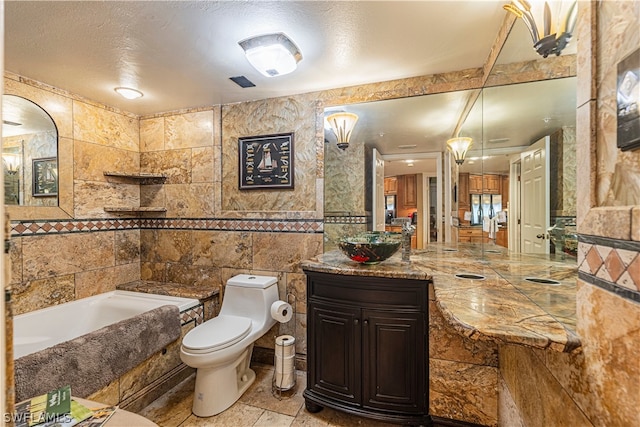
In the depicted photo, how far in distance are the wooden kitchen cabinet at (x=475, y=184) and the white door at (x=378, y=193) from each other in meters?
0.60

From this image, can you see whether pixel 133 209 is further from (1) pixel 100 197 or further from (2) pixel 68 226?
(2) pixel 68 226

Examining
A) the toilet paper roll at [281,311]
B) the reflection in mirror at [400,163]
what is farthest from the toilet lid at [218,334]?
the reflection in mirror at [400,163]

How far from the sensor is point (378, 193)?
216 cm

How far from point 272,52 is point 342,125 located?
2.65 feet

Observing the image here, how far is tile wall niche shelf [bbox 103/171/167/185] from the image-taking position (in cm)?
267

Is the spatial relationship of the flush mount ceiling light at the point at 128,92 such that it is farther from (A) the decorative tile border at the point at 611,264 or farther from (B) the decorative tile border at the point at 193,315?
(A) the decorative tile border at the point at 611,264

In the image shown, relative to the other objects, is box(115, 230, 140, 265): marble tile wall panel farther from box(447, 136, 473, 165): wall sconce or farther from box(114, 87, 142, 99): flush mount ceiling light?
box(447, 136, 473, 165): wall sconce

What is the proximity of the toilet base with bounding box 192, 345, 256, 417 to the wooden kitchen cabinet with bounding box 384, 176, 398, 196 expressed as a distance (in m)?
1.61

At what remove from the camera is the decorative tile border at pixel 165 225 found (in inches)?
85.9

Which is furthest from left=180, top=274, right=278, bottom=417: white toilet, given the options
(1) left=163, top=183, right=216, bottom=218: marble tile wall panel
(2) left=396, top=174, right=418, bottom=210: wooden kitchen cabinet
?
(2) left=396, top=174, right=418, bottom=210: wooden kitchen cabinet

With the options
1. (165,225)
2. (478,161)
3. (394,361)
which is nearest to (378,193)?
(478,161)

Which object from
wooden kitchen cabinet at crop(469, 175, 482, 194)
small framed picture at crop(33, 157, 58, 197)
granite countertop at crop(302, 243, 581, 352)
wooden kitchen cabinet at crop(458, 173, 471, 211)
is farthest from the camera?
small framed picture at crop(33, 157, 58, 197)

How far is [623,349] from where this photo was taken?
623mm

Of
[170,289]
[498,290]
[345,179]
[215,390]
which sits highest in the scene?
[345,179]
